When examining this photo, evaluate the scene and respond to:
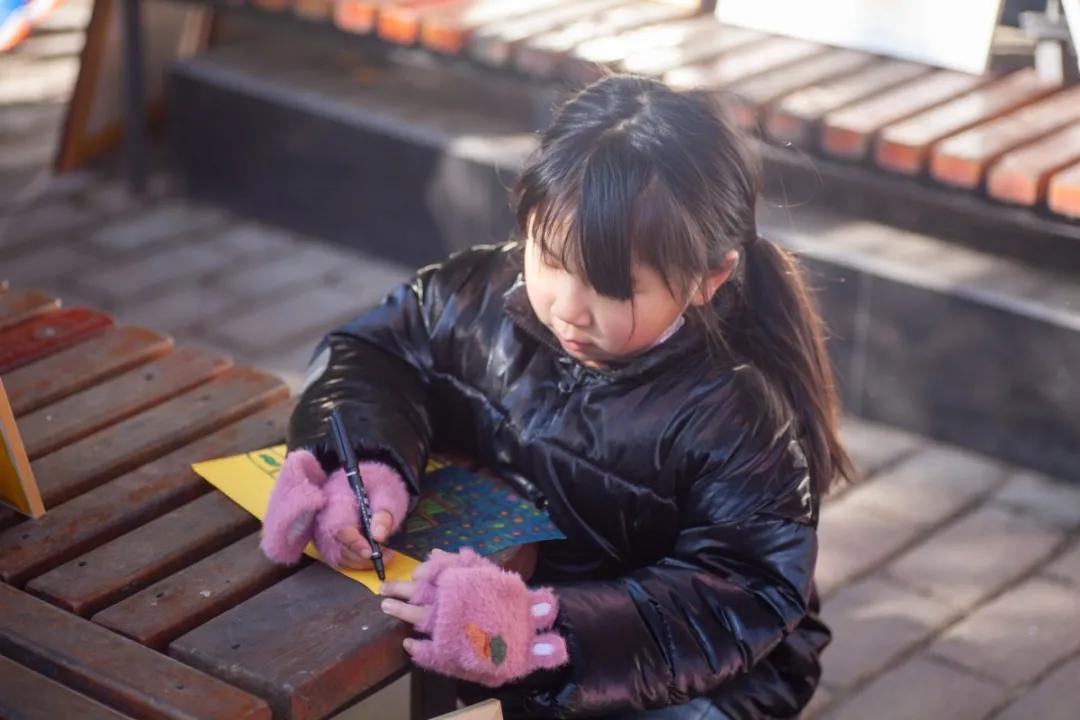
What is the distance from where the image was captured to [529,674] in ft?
6.14

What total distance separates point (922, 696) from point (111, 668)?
1.57m

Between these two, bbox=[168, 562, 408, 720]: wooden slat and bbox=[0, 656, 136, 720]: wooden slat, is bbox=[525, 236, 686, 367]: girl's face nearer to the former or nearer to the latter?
bbox=[168, 562, 408, 720]: wooden slat

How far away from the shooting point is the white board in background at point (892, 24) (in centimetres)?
370

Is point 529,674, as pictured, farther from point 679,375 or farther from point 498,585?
point 679,375

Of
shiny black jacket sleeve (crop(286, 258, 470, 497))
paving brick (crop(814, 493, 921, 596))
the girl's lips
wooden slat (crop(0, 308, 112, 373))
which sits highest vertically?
the girl's lips

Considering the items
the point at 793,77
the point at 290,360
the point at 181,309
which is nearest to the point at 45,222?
the point at 181,309

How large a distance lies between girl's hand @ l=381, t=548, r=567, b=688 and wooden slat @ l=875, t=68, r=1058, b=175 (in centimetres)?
188

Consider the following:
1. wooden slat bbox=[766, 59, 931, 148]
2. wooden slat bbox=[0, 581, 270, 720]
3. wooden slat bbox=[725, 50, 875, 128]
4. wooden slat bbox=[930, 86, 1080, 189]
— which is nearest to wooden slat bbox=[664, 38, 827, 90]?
wooden slat bbox=[725, 50, 875, 128]

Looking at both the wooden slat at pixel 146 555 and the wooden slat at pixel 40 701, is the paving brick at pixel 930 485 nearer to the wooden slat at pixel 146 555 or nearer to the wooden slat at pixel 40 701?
the wooden slat at pixel 146 555

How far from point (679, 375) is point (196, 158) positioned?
3.16 metres

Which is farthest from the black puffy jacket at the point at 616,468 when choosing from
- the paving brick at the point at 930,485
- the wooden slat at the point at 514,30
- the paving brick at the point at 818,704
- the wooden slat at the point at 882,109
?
the wooden slat at the point at 514,30

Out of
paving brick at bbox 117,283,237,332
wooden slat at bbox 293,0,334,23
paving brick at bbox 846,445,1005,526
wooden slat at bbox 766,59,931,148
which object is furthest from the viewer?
wooden slat at bbox 293,0,334,23

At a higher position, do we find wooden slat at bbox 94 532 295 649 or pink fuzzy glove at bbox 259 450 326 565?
pink fuzzy glove at bbox 259 450 326 565

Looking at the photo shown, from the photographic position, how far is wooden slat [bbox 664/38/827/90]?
12.2 feet
